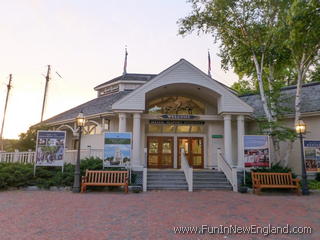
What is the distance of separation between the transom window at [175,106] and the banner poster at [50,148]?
6.21 metres

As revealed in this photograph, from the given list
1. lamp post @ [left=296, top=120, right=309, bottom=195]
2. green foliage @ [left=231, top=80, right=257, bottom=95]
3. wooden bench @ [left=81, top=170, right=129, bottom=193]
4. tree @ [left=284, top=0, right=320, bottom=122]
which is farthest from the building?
green foliage @ [left=231, top=80, right=257, bottom=95]

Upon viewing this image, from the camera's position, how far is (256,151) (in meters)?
11.7

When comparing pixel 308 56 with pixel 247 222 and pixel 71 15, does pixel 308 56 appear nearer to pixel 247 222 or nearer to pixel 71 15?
pixel 247 222

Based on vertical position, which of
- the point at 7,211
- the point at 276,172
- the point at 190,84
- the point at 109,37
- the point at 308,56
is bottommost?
the point at 7,211

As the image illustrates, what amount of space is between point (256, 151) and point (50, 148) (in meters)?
10.6

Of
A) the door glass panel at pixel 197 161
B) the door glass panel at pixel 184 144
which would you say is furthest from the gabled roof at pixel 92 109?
the door glass panel at pixel 197 161

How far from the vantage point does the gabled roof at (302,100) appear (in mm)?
14188

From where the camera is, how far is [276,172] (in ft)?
36.5

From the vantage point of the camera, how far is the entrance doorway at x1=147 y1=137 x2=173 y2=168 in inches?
610

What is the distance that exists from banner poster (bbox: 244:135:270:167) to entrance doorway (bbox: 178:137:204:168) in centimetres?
450

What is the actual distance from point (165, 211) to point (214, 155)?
9205 mm

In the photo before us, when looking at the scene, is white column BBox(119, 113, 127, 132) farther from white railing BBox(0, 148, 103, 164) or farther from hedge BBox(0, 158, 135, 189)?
hedge BBox(0, 158, 135, 189)

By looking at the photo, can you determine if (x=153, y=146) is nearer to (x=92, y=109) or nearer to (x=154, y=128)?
(x=154, y=128)

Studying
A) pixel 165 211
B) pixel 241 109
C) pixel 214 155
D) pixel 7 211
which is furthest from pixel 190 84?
pixel 7 211
